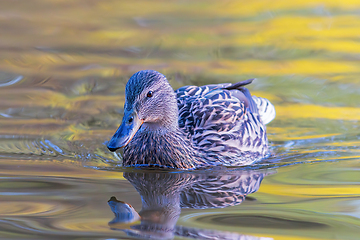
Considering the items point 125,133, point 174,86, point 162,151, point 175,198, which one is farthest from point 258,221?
point 174,86

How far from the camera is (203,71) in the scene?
33.8 feet

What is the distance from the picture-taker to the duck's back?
6469mm

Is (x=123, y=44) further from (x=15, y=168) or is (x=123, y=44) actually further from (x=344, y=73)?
(x=15, y=168)

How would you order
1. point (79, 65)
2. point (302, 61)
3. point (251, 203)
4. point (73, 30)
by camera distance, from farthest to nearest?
point (73, 30)
point (302, 61)
point (79, 65)
point (251, 203)

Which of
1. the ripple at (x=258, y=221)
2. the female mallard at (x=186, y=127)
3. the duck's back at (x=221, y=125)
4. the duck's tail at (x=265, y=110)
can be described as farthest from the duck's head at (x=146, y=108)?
the duck's tail at (x=265, y=110)

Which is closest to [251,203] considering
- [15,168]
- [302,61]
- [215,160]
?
[215,160]

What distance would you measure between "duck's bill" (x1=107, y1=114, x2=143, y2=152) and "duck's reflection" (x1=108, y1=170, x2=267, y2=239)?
0.48 metres

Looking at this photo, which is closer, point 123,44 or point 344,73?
point 344,73

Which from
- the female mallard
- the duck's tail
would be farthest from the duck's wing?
the duck's tail

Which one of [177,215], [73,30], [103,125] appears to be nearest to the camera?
[177,215]

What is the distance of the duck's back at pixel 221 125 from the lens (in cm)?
647

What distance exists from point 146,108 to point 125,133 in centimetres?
50

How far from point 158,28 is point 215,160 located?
656cm

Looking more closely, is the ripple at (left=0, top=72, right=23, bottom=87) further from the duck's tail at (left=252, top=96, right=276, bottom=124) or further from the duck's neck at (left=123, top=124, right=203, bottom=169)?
the duck's tail at (left=252, top=96, right=276, bottom=124)
